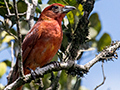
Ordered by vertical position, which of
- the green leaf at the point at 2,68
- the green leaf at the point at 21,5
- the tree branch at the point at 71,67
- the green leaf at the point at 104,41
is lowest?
the tree branch at the point at 71,67

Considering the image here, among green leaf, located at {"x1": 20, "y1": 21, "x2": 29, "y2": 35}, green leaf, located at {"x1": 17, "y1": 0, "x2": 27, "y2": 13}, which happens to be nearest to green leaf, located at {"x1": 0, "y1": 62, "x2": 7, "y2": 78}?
green leaf, located at {"x1": 20, "y1": 21, "x2": 29, "y2": 35}

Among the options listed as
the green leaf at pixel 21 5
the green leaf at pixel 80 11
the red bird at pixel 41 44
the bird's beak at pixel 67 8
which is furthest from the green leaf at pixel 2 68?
the green leaf at pixel 80 11

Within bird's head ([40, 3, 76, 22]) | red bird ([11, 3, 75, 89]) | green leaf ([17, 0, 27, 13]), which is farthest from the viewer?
green leaf ([17, 0, 27, 13])

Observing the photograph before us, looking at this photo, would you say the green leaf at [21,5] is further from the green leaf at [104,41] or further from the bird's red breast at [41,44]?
the green leaf at [104,41]

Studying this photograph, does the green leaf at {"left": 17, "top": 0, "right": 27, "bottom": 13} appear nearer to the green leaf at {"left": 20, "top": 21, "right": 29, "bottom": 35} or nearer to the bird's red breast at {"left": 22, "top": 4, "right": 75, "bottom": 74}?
the green leaf at {"left": 20, "top": 21, "right": 29, "bottom": 35}

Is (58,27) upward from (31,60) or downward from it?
upward

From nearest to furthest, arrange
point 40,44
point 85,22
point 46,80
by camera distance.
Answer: point 85,22 < point 40,44 < point 46,80

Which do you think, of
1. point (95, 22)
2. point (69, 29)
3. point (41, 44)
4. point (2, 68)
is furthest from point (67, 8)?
point (2, 68)

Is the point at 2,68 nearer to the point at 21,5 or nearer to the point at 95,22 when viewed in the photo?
the point at 21,5

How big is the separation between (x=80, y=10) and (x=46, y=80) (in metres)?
1.40

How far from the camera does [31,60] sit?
428cm

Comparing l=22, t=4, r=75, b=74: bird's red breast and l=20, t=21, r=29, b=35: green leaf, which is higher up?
l=20, t=21, r=29, b=35: green leaf

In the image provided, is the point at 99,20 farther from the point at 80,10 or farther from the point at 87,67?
the point at 87,67

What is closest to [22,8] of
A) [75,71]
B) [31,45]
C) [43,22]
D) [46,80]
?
[43,22]
